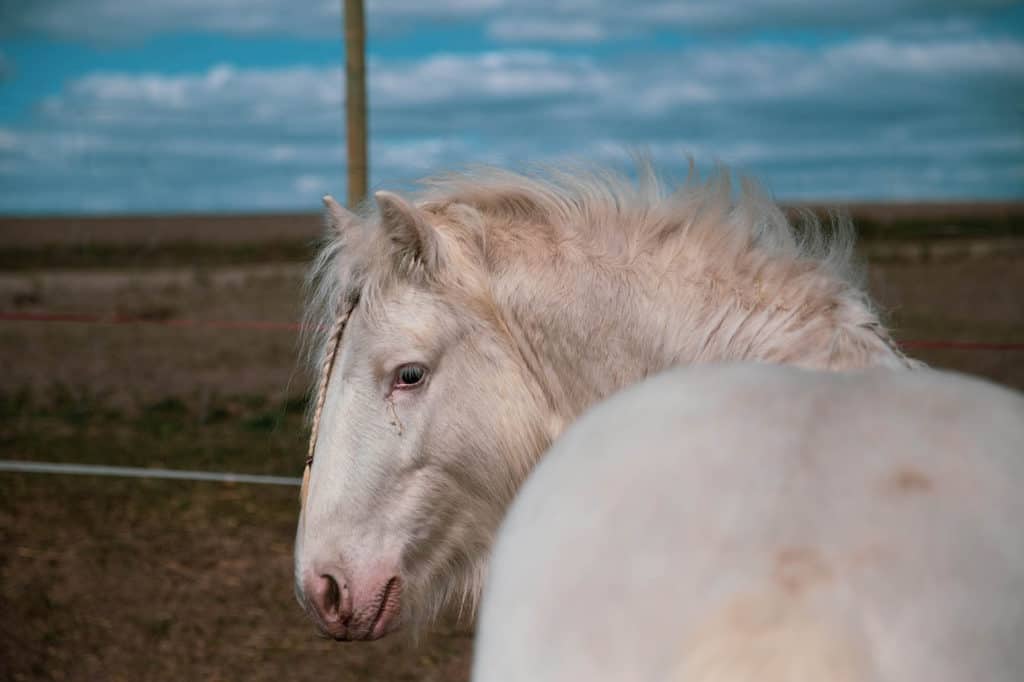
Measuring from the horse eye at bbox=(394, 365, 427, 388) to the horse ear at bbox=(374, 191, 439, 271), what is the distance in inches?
9.5

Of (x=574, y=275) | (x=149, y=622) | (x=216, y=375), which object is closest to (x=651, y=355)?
(x=574, y=275)

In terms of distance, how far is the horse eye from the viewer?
2.41m

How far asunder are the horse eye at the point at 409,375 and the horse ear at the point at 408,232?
0.24 m

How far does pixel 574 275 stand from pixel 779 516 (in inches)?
54.7

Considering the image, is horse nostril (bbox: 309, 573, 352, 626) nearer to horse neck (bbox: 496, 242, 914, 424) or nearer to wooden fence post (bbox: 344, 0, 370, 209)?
horse neck (bbox: 496, 242, 914, 424)

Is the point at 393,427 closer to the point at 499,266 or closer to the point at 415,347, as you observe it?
the point at 415,347

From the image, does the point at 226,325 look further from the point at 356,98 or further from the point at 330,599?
the point at 330,599

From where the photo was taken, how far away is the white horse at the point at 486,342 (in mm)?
2381

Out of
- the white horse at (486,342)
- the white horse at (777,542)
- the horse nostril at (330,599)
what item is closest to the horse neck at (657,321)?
the white horse at (486,342)

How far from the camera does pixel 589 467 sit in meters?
1.24

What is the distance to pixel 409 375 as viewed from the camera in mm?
→ 2418

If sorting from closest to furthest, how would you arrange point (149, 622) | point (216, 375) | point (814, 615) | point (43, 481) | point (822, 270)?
point (814, 615)
point (822, 270)
point (149, 622)
point (43, 481)
point (216, 375)

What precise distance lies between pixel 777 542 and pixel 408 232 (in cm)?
153

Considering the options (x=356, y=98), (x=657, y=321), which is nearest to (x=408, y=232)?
(x=657, y=321)
